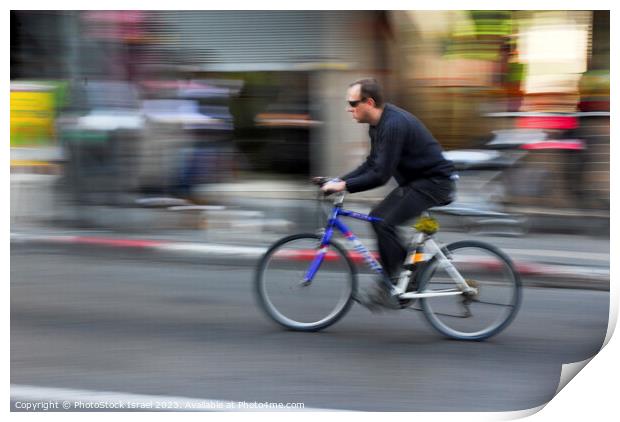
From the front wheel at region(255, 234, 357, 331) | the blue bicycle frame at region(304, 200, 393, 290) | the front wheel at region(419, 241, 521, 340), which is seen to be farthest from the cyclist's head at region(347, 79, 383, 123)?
the front wheel at region(419, 241, 521, 340)

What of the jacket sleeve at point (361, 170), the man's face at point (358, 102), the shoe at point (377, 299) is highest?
the man's face at point (358, 102)

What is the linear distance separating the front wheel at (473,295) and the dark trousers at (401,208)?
0.23 m

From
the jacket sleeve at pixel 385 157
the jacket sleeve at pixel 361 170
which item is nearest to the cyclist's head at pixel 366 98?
the jacket sleeve at pixel 385 157

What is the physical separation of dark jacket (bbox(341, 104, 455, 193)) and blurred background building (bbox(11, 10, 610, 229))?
7.02 ft

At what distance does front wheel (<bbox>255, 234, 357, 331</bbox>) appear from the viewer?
491 centimetres

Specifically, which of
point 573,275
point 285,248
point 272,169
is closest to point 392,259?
point 285,248

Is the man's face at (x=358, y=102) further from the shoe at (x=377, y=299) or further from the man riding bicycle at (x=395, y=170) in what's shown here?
the shoe at (x=377, y=299)

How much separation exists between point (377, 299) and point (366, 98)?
4.10 ft

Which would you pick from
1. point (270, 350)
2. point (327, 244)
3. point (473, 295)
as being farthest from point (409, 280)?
point (270, 350)

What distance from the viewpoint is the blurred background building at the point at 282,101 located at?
7172mm

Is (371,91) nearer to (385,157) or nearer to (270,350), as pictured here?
(385,157)

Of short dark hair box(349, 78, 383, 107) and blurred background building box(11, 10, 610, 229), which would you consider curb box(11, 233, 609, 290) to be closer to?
blurred background building box(11, 10, 610, 229)
